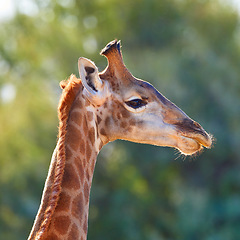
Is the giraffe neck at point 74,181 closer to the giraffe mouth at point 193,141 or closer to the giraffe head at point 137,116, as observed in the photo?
the giraffe head at point 137,116

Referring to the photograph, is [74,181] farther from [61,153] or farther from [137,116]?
[137,116]

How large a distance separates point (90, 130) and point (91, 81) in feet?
1.19

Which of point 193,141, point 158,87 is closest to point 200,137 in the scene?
point 193,141

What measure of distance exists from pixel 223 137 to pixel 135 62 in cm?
451

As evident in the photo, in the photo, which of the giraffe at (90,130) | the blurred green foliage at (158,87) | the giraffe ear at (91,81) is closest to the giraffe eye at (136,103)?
the giraffe at (90,130)

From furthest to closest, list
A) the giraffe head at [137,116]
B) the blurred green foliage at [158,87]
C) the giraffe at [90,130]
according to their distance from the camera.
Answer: the blurred green foliage at [158,87], the giraffe head at [137,116], the giraffe at [90,130]

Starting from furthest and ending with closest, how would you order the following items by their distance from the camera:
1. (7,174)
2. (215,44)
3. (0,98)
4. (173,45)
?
(215,44)
(173,45)
(0,98)
(7,174)

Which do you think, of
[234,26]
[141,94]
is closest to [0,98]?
[234,26]

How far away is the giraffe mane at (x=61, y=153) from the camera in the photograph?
3.53m

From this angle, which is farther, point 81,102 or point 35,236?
point 81,102

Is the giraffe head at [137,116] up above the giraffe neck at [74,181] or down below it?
above

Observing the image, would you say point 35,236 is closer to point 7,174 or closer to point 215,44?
point 7,174

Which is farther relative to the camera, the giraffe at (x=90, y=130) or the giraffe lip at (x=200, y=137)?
the giraffe lip at (x=200, y=137)

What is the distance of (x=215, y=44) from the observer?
2612cm
